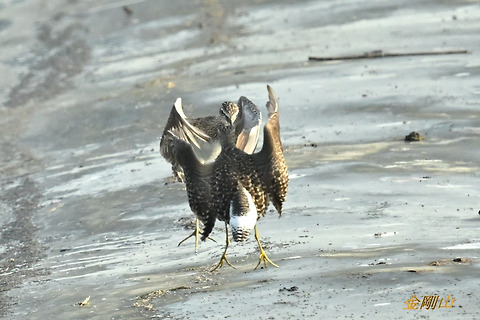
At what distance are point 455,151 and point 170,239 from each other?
245 cm

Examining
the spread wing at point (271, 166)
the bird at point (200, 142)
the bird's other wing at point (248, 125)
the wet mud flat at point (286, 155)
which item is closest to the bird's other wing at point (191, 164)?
the bird at point (200, 142)

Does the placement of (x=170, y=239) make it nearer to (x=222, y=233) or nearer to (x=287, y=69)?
(x=222, y=233)

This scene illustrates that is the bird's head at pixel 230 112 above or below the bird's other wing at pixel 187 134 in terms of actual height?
above

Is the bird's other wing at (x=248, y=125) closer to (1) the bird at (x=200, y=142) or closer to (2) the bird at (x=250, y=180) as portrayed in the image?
(1) the bird at (x=200, y=142)

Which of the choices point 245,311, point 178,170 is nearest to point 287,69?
point 178,170

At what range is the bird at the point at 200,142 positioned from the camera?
271 inches

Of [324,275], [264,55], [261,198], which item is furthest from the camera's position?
[264,55]

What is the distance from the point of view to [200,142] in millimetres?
7938

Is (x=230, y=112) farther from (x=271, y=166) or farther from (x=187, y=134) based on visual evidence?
(x=271, y=166)

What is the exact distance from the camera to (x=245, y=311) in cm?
586

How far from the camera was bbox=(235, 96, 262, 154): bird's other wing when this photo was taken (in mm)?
7551

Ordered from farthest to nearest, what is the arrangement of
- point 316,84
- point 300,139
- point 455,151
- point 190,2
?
point 190,2
point 316,84
point 300,139
point 455,151

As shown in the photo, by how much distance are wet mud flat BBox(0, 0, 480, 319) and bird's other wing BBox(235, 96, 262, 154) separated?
569 millimetres

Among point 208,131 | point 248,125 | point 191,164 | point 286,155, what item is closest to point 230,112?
point 248,125
